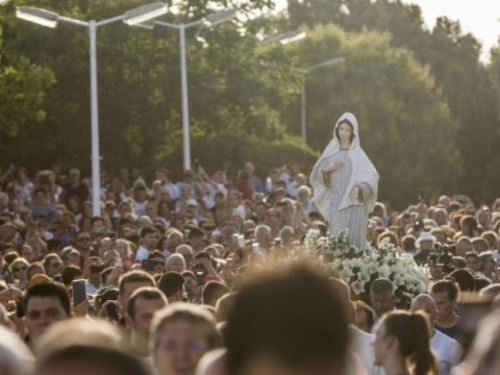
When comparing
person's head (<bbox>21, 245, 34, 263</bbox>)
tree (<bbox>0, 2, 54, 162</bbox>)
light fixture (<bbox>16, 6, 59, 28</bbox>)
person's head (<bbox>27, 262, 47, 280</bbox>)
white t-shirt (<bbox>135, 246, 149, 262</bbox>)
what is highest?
light fixture (<bbox>16, 6, 59, 28</bbox>)

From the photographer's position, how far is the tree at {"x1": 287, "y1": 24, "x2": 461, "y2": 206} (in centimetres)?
7281

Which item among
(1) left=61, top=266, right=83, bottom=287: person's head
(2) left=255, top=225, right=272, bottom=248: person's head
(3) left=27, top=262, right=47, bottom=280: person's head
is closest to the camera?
(1) left=61, top=266, right=83, bottom=287: person's head

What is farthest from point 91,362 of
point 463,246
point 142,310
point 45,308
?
point 463,246

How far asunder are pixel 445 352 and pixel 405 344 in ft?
11.3

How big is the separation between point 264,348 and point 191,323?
2939 millimetres

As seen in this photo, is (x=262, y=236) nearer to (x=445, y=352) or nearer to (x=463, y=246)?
(x=463, y=246)

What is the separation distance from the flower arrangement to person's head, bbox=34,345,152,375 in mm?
13347

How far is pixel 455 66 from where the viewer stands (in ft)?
297

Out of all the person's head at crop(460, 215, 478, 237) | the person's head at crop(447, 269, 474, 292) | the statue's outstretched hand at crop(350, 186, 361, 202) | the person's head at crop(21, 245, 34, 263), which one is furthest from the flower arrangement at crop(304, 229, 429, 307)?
the person's head at crop(460, 215, 478, 237)

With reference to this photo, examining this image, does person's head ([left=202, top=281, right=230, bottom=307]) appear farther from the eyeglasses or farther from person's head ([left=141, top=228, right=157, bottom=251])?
person's head ([left=141, top=228, right=157, bottom=251])

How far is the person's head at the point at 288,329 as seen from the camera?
4.00 m

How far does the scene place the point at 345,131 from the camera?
2075 cm

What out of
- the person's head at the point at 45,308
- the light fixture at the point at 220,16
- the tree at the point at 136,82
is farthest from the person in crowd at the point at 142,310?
the tree at the point at 136,82

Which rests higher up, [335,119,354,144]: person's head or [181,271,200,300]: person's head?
[335,119,354,144]: person's head
